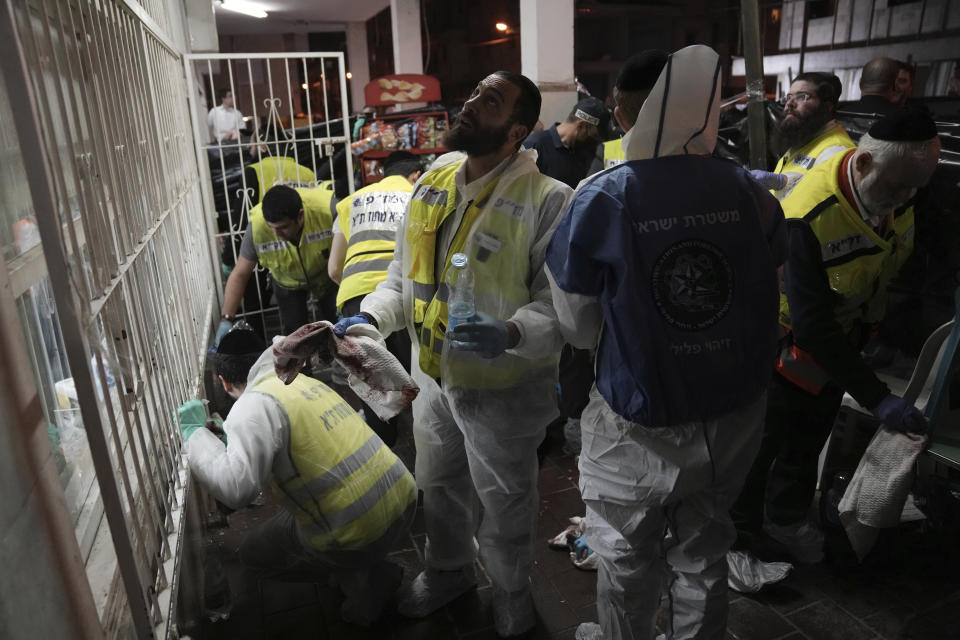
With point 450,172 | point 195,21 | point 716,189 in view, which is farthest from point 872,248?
point 195,21

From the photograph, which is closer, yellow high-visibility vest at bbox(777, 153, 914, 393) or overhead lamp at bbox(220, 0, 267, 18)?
yellow high-visibility vest at bbox(777, 153, 914, 393)

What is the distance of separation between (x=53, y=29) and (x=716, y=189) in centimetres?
179

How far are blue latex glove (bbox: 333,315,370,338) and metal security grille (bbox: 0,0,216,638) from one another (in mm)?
568

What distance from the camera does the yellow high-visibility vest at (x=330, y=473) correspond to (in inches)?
90.2

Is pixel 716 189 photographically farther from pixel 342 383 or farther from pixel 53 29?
pixel 342 383

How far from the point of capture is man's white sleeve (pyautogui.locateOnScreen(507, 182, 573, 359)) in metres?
2.07

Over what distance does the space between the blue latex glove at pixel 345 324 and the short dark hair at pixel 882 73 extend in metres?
3.99

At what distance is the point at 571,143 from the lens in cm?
468

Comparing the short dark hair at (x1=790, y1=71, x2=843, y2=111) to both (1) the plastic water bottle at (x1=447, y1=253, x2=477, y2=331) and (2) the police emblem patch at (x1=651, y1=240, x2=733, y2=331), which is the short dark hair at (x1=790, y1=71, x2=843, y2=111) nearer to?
(2) the police emblem patch at (x1=651, y1=240, x2=733, y2=331)

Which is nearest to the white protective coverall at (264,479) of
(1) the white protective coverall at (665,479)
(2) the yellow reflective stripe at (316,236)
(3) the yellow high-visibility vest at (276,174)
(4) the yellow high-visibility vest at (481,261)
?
(4) the yellow high-visibility vest at (481,261)

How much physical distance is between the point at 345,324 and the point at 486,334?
54cm

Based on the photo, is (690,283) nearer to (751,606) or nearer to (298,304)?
(751,606)

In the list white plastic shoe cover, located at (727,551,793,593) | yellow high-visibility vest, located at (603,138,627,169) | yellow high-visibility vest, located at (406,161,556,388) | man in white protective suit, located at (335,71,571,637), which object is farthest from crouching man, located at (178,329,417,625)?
yellow high-visibility vest, located at (603,138,627,169)

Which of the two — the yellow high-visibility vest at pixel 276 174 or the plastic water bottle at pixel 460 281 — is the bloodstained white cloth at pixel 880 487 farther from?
the yellow high-visibility vest at pixel 276 174
